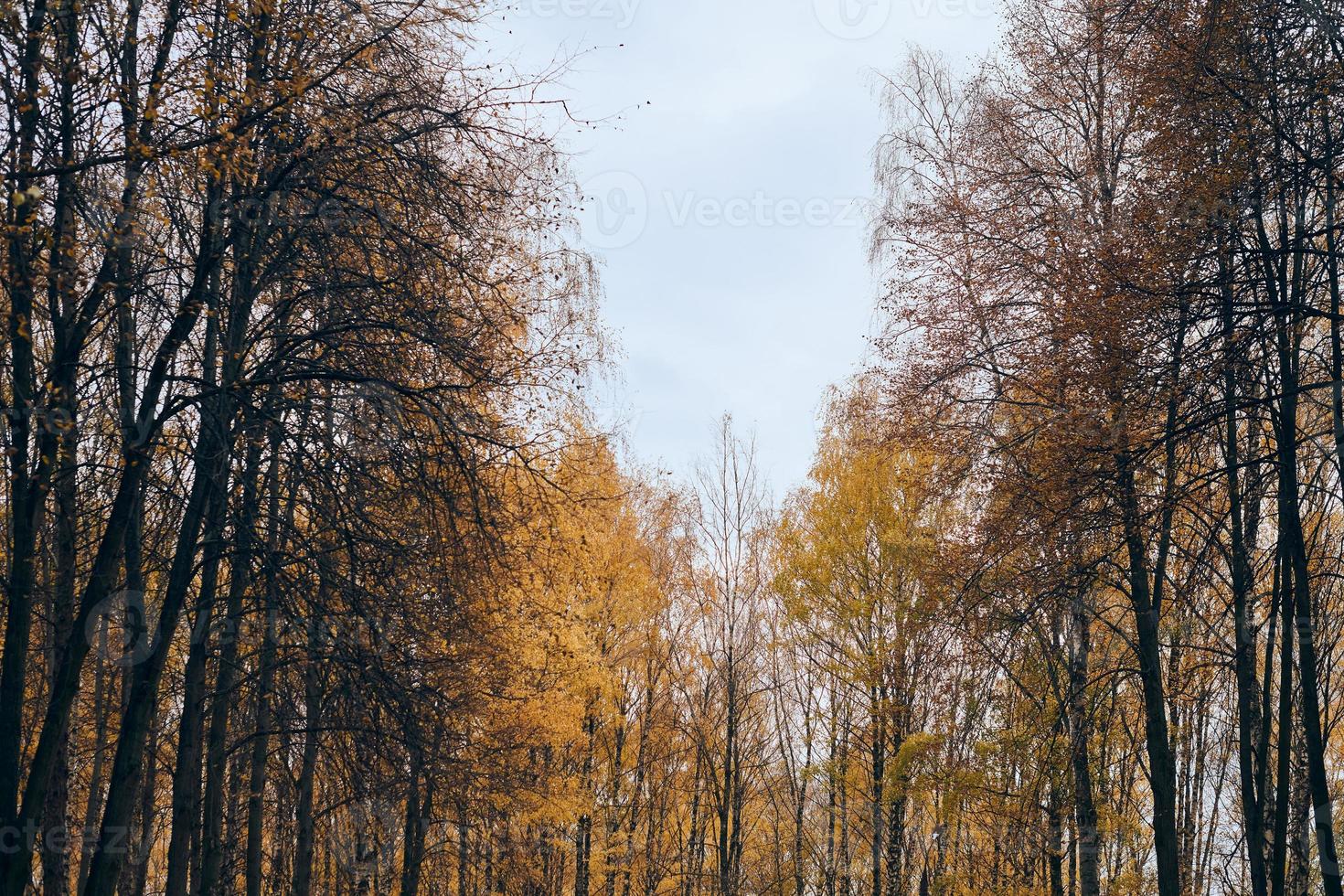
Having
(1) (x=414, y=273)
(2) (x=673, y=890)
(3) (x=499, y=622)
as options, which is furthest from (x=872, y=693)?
(1) (x=414, y=273)

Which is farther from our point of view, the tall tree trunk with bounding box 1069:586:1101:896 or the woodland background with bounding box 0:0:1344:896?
the tall tree trunk with bounding box 1069:586:1101:896

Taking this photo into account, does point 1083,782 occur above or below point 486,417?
below

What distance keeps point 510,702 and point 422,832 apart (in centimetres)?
203

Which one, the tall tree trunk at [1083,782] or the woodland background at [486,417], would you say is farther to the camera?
the tall tree trunk at [1083,782]

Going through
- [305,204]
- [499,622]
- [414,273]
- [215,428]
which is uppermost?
[305,204]

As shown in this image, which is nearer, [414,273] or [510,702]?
[414,273]

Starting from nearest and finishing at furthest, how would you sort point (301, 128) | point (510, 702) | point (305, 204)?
point (301, 128)
point (305, 204)
point (510, 702)

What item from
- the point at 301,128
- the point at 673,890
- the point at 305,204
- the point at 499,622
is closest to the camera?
the point at 301,128

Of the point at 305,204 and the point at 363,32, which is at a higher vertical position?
the point at 363,32

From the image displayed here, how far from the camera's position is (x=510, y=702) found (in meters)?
15.7

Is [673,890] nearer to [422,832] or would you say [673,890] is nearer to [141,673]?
[422,832]

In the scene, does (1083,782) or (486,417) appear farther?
(1083,782)

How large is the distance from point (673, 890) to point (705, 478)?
10552 millimetres

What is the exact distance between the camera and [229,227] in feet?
25.8
